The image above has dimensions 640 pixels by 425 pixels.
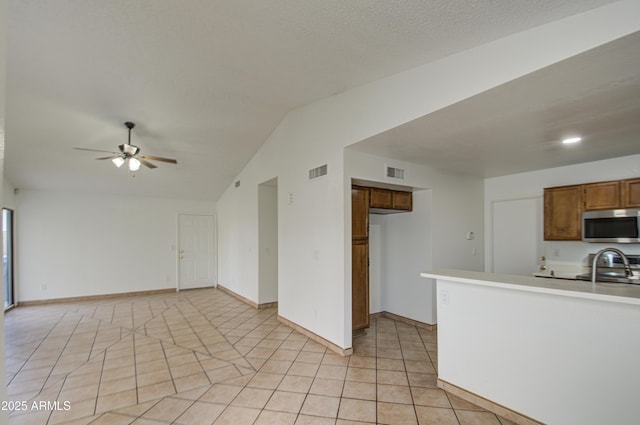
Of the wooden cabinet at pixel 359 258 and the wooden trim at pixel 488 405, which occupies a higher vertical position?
the wooden cabinet at pixel 359 258

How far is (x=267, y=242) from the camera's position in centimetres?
594

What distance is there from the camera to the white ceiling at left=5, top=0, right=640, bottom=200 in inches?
84.7

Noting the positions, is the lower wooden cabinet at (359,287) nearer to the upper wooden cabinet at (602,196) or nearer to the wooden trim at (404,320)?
the wooden trim at (404,320)

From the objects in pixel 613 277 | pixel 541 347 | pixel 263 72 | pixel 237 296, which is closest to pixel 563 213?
pixel 613 277

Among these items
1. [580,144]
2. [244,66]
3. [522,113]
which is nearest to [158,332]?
[244,66]

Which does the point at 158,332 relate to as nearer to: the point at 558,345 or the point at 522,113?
the point at 558,345

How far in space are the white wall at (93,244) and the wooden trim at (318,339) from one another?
4.11 metres

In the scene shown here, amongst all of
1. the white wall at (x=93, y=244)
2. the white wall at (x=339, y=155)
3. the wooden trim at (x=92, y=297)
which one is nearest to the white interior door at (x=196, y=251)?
the white wall at (x=93, y=244)

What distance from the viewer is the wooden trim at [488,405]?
2.41 metres

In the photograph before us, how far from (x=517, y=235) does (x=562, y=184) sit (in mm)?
990

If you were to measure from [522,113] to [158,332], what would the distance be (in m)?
5.16

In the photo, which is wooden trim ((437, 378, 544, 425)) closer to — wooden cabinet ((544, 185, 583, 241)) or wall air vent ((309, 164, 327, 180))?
wall air vent ((309, 164, 327, 180))

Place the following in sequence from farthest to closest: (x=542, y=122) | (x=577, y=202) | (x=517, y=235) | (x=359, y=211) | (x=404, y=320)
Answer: (x=517, y=235) → (x=404, y=320) → (x=577, y=202) → (x=359, y=211) → (x=542, y=122)

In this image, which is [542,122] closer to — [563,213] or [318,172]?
[563,213]
